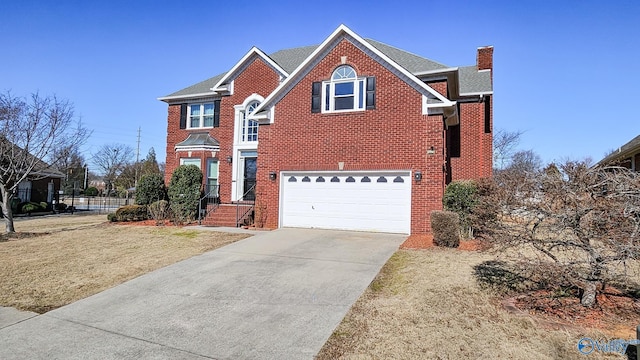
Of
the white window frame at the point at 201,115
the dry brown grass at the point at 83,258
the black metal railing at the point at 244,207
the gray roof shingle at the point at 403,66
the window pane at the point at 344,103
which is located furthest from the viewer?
the white window frame at the point at 201,115

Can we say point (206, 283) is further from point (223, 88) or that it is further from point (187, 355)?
point (223, 88)

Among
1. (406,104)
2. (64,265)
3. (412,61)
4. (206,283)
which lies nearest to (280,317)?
(206,283)

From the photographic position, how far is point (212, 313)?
5621 mm

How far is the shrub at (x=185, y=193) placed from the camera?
16.0 metres

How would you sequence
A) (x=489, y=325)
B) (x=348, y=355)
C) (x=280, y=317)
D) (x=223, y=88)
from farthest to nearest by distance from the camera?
Result: (x=223, y=88)
(x=280, y=317)
(x=489, y=325)
(x=348, y=355)

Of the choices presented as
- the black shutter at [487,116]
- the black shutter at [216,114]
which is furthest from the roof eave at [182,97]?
the black shutter at [487,116]

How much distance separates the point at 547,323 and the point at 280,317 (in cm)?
374

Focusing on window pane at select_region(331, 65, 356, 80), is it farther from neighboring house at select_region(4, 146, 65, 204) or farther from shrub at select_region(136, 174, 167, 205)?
neighboring house at select_region(4, 146, 65, 204)

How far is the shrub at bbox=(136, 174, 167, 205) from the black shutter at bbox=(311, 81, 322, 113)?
29.4 feet

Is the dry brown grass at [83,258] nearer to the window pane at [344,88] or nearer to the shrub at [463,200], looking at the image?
the window pane at [344,88]

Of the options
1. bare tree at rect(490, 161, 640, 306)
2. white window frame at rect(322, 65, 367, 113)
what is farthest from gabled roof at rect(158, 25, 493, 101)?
bare tree at rect(490, 161, 640, 306)

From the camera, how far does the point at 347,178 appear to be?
43.2 feet

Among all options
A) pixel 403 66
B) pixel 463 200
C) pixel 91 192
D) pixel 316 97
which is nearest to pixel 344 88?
pixel 316 97

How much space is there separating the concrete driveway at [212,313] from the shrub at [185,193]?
7574 mm
